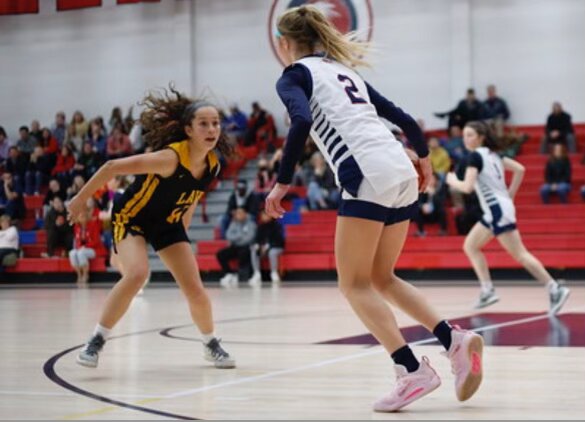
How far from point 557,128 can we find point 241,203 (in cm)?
585

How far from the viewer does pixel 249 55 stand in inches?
954

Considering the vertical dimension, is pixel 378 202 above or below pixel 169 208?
above

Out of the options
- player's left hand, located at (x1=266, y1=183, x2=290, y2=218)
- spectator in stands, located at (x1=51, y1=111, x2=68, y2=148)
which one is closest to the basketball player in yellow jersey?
player's left hand, located at (x1=266, y1=183, x2=290, y2=218)

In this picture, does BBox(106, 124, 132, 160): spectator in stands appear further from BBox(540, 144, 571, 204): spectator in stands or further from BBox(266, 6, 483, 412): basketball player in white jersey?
BBox(266, 6, 483, 412): basketball player in white jersey

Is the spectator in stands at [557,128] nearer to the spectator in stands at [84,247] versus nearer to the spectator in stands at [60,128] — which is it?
the spectator in stands at [84,247]

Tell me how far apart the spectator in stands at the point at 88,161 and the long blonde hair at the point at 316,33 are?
17379mm

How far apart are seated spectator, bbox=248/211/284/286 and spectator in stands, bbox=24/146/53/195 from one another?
21.5ft

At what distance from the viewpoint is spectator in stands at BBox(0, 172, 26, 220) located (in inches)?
869

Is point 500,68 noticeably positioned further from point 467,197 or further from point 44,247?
point 44,247

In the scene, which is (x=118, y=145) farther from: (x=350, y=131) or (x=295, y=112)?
(x=295, y=112)

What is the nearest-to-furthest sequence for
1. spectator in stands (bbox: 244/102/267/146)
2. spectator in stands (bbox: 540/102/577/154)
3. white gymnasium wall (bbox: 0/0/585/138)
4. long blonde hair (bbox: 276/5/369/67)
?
1. long blonde hair (bbox: 276/5/369/67)
2. spectator in stands (bbox: 540/102/577/154)
3. white gymnasium wall (bbox: 0/0/585/138)
4. spectator in stands (bbox: 244/102/267/146)

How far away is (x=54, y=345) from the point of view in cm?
816

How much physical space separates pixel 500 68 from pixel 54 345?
15534 millimetres

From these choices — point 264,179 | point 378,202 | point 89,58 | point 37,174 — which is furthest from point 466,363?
point 89,58
